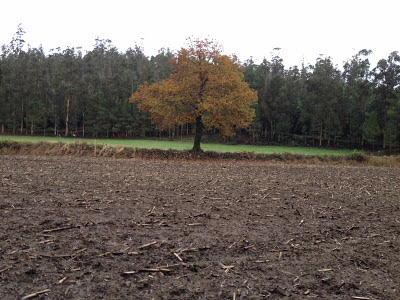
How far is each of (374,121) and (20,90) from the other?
67226 millimetres

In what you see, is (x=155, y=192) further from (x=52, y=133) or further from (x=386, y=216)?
(x=52, y=133)

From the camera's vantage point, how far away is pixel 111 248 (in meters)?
5.22

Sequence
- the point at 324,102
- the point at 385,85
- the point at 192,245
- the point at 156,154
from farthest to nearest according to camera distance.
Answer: the point at 324,102 → the point at 385,85 → the point at 156,154 → the point at 192,245

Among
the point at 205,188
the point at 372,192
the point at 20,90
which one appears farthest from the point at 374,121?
the point at 20,90

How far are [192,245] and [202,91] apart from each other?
23089 millimetres

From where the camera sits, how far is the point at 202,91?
90.6 feet

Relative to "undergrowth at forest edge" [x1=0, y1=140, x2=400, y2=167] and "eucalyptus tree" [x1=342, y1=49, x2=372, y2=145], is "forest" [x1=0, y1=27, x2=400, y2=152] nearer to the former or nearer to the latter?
"eucalyptus tree" [x1=342, y1=49, x2=372, y2=145]

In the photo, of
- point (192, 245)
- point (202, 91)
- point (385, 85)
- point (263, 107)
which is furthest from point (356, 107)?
point (192, 245)

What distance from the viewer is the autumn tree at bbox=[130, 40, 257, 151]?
2675 centimetres

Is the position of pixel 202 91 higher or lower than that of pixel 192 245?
higher

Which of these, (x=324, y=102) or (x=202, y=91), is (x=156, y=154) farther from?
(x=324, y=102)

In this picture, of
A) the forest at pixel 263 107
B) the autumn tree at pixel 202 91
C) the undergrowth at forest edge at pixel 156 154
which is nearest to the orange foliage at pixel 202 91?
the autumn tree at pixel 202 91

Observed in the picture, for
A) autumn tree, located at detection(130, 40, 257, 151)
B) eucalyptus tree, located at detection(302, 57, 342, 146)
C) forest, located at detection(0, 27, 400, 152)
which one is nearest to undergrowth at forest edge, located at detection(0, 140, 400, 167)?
autumn tree, located at detection(130, 40, 257, 151)

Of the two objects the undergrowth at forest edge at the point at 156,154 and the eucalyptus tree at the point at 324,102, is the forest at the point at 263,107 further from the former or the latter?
the undergrowth at forest edge at the point at 156,154
